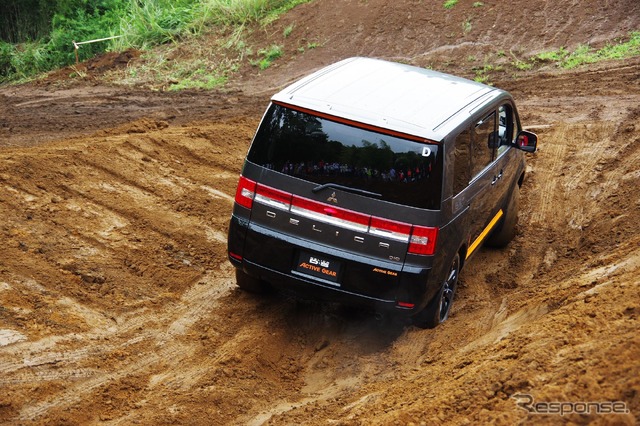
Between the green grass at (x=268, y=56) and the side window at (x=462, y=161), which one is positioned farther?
the green grass at (x=268, y=56)

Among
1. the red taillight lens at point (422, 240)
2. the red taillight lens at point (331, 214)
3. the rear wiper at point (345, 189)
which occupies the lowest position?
the red taillight lens at point (422, 240)

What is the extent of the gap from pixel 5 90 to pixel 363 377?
14.0 m

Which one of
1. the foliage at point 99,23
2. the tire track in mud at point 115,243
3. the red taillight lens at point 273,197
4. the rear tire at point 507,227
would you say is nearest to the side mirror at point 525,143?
the rear tire at point 507,227

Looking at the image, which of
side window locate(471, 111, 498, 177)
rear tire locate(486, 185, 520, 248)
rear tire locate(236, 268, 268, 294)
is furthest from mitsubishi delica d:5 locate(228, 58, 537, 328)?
rear tire locate(486, 185, 520, 248)

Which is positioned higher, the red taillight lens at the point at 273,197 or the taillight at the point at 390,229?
the red taillight lens at the point at 273,197

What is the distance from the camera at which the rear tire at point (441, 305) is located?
6973 millimetres

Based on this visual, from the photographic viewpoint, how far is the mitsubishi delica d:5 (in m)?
6.30

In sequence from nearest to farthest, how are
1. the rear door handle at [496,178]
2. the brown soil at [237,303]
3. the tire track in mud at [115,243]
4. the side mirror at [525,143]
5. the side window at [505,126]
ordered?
the brown soil at [237,303]
the tire track in mud at [115,243]
the rear door handle at [496,178]
the side window at [505,126]
the side mirror at [525,143]

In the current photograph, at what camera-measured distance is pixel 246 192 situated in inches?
263

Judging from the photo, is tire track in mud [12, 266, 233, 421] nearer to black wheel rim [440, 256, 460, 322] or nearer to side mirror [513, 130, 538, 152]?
black wheel rim [440, 256, 460, 322]

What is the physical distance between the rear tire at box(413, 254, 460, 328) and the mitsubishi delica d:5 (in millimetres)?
18

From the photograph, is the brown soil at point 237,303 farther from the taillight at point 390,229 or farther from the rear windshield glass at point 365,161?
the rear windshield glass at point 365,161

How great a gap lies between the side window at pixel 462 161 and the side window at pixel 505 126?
3.81ft

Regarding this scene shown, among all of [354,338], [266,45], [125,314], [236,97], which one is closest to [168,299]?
[125,314]
